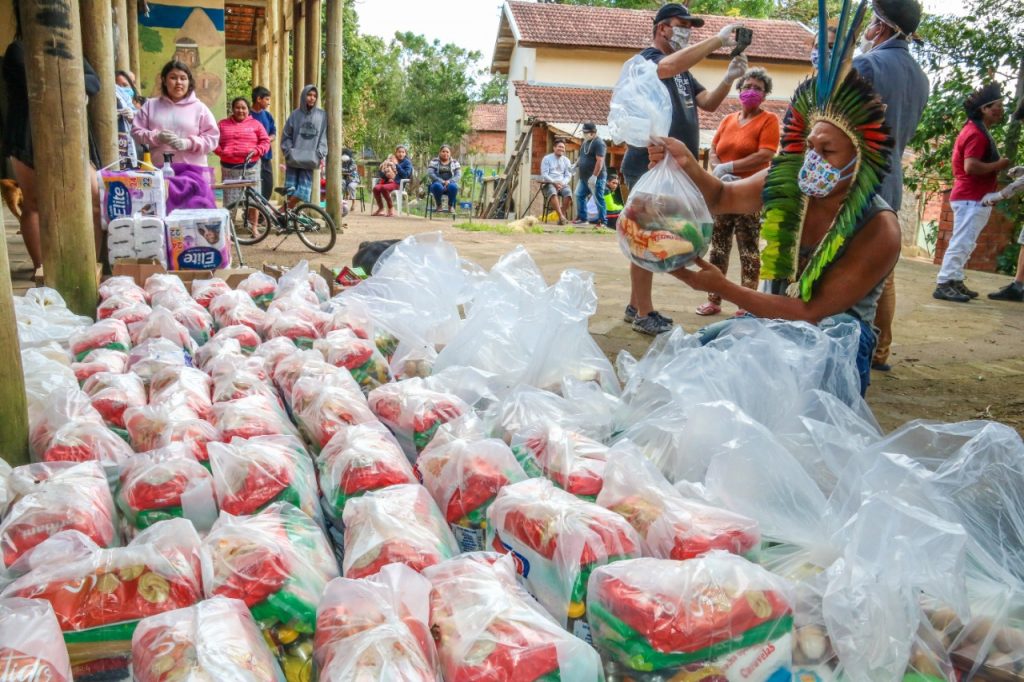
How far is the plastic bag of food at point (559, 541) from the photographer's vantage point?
56.6 inches

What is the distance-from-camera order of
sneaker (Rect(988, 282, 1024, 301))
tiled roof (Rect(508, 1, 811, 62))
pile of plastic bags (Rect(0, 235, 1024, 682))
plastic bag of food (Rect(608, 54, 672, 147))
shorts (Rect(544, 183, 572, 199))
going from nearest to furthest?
pile of plastic bags (Rect(0, 235, 1024, 682)) → plastic bag of food (Rect(608, 54, 672, 147)) → sneaker (Rect(988, 282, 1024, 301)) → shorts (Rect(544, 183, 572, 199)) → tiled roof (Rect(508, 1, 811, 62))

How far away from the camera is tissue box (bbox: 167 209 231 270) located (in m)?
4.51

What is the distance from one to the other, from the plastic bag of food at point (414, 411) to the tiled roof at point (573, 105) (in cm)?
1706

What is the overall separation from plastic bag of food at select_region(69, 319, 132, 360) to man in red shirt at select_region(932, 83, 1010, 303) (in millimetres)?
6494

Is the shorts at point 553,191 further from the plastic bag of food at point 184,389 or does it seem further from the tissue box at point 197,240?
the plastic bag of food at point 184,389

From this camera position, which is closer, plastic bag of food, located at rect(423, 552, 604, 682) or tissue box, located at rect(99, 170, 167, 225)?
plastic bag of food, located at rect(423, 552, 604, 682)

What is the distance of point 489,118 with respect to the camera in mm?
42312

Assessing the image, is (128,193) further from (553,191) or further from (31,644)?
(553,191)

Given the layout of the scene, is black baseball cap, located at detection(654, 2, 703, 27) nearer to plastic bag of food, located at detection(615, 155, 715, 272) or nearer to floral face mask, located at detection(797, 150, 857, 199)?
plastic bag of food, located at detection(615, 155, 715, 272)

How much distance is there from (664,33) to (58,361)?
11.2ft

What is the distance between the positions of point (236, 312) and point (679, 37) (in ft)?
9.33

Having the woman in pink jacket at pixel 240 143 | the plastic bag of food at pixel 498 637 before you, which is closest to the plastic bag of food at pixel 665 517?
the plastic bag of food at pixel 498 637

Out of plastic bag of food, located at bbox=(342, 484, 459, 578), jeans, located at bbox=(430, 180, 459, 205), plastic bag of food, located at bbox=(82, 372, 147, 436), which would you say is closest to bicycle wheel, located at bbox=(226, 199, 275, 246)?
plastic bag of food, located at bbox=(82, 372, 147, 436)

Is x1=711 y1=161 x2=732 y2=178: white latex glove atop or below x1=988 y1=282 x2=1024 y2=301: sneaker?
atop
